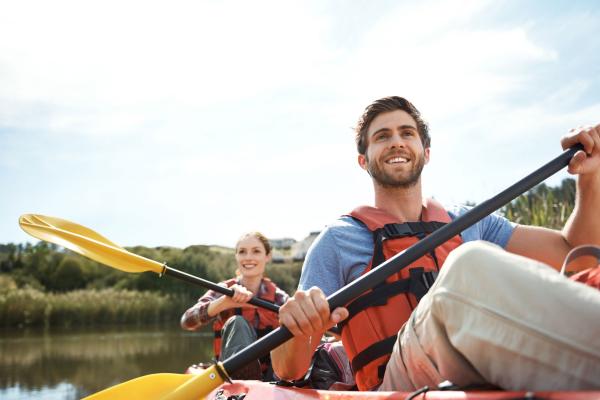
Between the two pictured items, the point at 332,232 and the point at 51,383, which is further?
the point at 51,383

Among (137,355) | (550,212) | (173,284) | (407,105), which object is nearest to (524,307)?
(407,105)

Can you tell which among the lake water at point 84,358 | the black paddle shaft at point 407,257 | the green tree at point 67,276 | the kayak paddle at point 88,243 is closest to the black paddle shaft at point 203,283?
the kayak paddle at point 88,243

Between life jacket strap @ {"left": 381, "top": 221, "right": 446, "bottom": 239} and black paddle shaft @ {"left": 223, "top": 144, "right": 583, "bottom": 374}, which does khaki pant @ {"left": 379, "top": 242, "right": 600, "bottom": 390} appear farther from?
life jacket strap @ {"left": 381, "top": 221, "right": 446, "bottom": 239}

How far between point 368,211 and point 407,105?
452mm

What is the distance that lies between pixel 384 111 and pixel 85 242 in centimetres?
184

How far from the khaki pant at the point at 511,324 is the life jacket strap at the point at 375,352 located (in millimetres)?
573

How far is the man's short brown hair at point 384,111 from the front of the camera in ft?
6.78

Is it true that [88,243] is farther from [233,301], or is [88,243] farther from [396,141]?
[396,141]

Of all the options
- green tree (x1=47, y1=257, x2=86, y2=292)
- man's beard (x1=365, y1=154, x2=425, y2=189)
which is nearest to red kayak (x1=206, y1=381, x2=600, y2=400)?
man's beard (x1=365, y1=154, x2=425, y2=189)

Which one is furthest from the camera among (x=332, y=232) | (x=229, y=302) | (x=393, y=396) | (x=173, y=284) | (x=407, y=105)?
(x=173, y=284)

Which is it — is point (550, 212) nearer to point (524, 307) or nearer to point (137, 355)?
point (524, 307)

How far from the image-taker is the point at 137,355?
12.0m

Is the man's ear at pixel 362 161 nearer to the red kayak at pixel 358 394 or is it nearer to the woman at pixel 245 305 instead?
the red kayak at pixel 358 394

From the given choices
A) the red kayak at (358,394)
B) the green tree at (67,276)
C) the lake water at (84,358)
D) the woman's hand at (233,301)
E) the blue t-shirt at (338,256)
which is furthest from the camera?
the green tree at (67,276)
